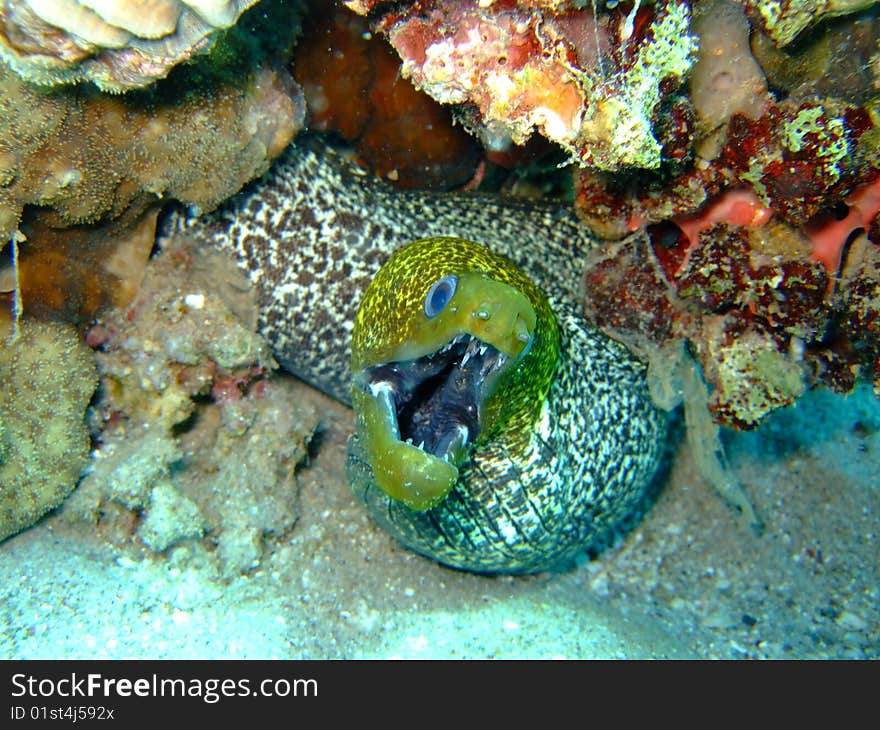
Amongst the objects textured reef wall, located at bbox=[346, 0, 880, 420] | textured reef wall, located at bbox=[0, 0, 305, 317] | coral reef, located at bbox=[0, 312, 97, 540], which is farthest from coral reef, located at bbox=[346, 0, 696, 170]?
coral reef, located at bbox=[0, 312, 97, 540]

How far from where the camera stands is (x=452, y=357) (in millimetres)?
2883

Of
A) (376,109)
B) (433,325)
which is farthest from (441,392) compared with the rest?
(376,109)

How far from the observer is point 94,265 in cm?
336

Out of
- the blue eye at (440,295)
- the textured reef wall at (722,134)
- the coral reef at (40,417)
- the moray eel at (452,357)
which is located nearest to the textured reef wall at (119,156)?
the coral reef at (40,417)

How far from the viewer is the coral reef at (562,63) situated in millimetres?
2344

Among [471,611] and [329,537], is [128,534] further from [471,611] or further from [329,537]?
[471,611]

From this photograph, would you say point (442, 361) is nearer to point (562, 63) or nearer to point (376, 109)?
point (562, 63)

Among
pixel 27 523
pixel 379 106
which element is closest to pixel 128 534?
pixel 27 523

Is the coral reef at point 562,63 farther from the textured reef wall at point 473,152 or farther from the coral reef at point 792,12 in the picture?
the coral reef at point 792,12

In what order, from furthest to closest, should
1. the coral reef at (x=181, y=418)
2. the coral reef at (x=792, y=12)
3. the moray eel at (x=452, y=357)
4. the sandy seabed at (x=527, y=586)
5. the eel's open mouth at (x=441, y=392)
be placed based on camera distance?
the coral reef at (x=181, y=418) → the sandy seabed at (x=527, y=586) → the moray eel at (x=452, y=357) → the eel's open mouth at (x=441, y=392) → the coral reef at (x=792, y=12)

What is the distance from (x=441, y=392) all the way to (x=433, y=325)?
2.04ft

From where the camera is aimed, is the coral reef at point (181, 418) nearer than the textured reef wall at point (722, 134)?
No

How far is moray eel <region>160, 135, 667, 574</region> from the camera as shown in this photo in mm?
2758
